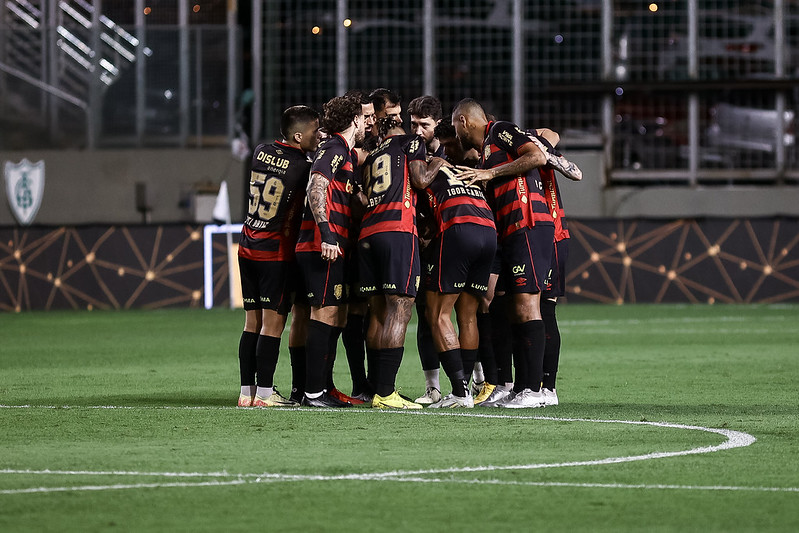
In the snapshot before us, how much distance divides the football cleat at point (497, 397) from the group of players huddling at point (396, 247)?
2cm

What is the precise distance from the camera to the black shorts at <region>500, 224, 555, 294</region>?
362 inches

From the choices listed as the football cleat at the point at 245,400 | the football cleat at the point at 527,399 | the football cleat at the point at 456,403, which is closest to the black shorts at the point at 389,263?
the football cleat at the point at 456,403

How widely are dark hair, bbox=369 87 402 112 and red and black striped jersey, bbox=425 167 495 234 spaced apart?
2.18ft

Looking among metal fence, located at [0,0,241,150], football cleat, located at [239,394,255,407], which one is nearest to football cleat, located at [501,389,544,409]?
football cleat, located at [239,394,255,407]

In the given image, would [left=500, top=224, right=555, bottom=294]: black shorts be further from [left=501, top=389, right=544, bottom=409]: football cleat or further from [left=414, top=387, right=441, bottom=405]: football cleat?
[left=414, top=387, right=441, bottom=405]: football cleat

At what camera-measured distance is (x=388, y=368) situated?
9102 mm

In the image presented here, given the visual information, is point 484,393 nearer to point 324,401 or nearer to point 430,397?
point 430,397

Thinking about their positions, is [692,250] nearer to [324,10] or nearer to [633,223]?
[633,223]

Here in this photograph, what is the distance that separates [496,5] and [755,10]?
5262mm

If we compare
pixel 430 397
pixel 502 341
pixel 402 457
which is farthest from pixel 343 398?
pixel 402 457

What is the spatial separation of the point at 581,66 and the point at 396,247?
2123 centimetres

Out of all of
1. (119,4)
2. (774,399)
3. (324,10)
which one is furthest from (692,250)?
(774,399)

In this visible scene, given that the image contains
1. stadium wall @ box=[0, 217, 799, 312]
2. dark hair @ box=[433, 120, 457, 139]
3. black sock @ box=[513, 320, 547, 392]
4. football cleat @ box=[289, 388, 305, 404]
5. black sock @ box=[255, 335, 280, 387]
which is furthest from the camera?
stadium wall @ box=[0, 217, 799, 312]

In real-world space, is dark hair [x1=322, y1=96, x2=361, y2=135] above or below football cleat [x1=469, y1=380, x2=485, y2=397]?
above
